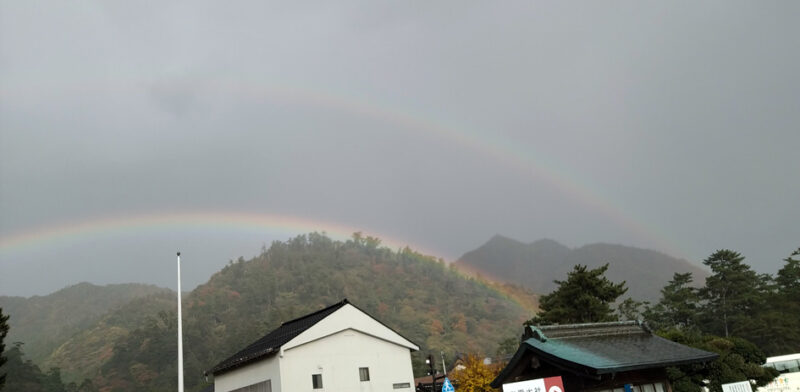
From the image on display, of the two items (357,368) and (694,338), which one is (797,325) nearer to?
(694,338)

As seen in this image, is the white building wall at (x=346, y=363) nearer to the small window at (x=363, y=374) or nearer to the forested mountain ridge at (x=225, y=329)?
the small window at (x=363, y=374)

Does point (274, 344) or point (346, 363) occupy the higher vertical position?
point (274, 344)

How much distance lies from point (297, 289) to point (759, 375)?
568 feet

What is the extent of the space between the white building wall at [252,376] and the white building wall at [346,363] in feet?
1.68

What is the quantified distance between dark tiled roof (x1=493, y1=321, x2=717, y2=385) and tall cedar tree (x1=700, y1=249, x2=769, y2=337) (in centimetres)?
7001

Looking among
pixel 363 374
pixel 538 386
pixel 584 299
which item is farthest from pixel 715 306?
pixel 538 386

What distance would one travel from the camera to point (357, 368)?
3631 centimetres

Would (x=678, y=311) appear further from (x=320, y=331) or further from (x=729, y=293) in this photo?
(x=320, y=331)

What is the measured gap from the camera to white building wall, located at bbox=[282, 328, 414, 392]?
110 ft

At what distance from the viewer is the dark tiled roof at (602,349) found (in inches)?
752

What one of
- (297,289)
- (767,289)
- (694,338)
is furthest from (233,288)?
(694,338)

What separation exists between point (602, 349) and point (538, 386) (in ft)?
27.5

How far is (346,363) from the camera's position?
35938 mm

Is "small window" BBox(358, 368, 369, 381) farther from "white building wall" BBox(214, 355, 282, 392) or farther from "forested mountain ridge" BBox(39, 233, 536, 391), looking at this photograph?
"forested mountain ridge" BBox(39, 233, 536, 391)
